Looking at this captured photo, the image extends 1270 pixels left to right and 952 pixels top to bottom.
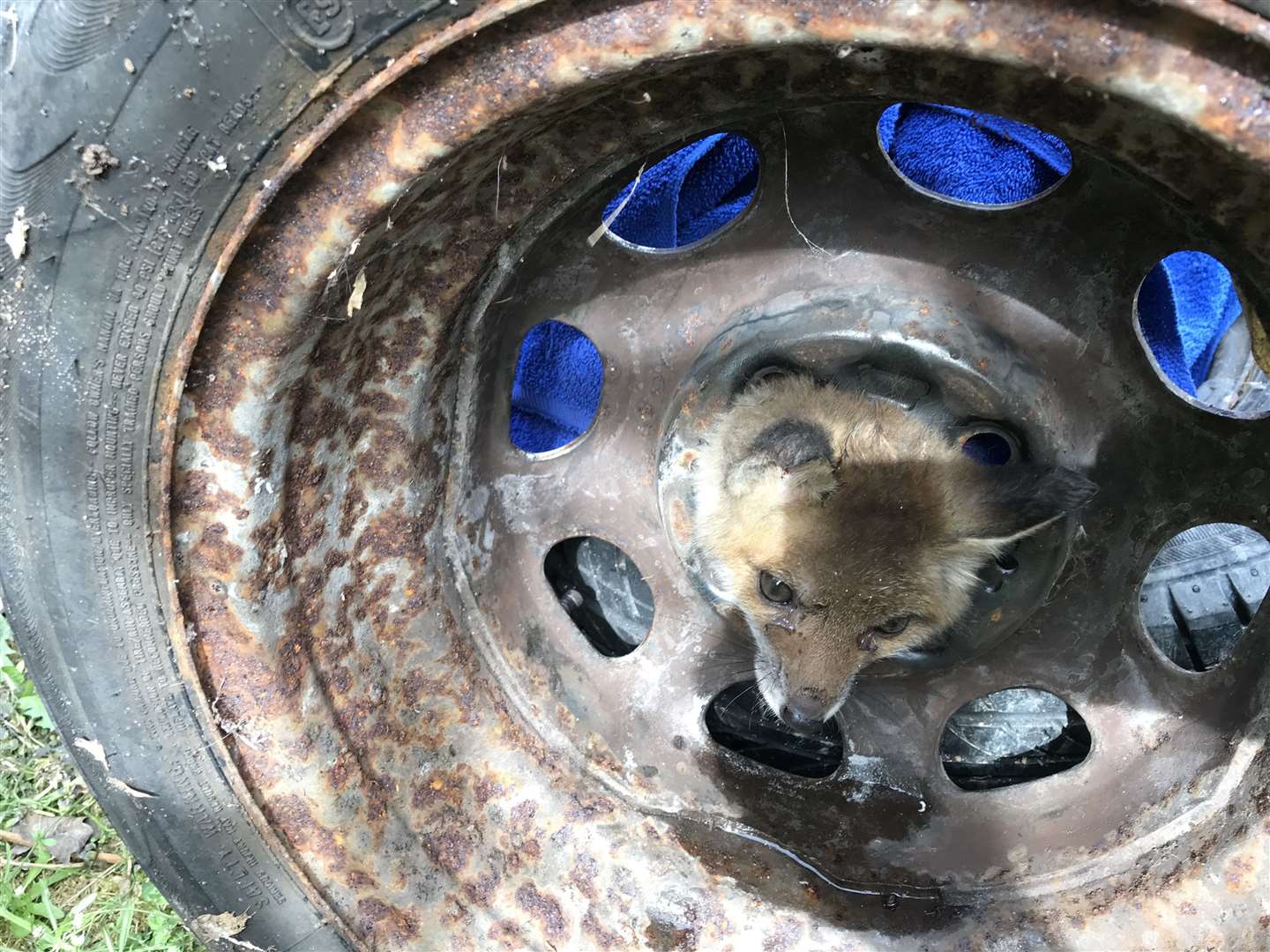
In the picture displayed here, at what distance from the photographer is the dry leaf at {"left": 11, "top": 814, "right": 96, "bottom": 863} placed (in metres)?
3.14

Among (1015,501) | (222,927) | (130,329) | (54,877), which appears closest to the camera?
(130,329)

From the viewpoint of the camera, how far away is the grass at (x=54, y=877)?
2.96m

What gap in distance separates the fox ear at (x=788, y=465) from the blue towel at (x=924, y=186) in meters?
0.59

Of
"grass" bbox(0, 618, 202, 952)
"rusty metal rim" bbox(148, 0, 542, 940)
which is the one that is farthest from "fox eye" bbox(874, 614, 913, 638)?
"grass" bbox(0, 618, 202, 952)

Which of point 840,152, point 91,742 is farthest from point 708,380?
point 91,742

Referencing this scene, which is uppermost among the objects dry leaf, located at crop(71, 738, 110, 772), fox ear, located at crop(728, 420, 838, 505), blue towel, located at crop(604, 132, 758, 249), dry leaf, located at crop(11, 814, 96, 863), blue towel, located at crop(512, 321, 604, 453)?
blue towel, located at crop(604, 132, 758, 249)

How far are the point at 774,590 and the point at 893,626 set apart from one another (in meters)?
0.33

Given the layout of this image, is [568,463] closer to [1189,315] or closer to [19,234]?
[19,234]

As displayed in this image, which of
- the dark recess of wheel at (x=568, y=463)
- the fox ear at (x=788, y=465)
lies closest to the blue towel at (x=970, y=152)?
the dark recess of wheel at (x=568, y=463)

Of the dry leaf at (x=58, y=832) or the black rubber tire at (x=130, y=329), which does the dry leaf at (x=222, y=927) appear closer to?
the black rubber tire at (x=130, y=329)

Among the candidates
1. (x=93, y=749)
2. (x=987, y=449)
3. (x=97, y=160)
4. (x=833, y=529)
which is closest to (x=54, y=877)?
(x=93, y=749)

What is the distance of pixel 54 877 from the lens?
3.08 metres

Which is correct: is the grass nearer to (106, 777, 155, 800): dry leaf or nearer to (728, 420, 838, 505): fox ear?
(106, 777, 155, 800): dry leaf

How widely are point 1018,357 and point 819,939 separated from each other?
1.42m
